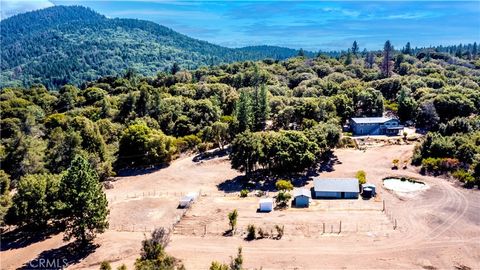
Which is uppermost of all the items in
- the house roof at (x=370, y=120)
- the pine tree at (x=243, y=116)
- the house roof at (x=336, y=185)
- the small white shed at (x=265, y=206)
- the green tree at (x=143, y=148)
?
the pine tree at (x=243, y=116)

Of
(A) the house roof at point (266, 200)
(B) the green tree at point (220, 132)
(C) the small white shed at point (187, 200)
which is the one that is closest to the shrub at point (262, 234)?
(A) the house roof at point (266, 200)

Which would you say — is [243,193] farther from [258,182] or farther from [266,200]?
[258,182]

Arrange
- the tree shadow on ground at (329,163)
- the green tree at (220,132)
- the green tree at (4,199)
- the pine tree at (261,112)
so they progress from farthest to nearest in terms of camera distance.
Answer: the pine tree at (261,112), the green tree at (220,132), the tree shadow on ground at (329,163), the green tree at (4,199)

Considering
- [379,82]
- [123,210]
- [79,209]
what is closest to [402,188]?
[123,210]

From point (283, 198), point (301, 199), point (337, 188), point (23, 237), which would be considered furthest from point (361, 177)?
point (23, 237)

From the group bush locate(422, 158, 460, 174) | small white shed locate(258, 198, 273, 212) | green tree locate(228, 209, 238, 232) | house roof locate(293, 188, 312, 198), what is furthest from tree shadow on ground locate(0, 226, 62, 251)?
bush locate(422, 158, 460, 174)

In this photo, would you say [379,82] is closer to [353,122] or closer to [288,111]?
[353,122]

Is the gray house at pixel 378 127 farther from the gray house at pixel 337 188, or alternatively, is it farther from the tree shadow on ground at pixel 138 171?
the tree shadow on ground at pixel 138 171
